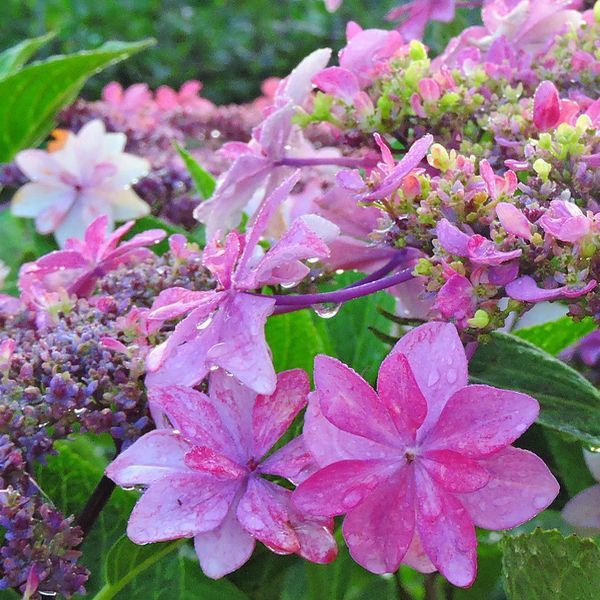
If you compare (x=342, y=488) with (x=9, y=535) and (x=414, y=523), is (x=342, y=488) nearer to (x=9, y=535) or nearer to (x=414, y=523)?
(x=414, y=523)

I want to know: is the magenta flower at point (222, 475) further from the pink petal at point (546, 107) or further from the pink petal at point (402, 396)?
the pink petal at point (546, 107)

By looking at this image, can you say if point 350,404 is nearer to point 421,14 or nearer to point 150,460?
point 150,460

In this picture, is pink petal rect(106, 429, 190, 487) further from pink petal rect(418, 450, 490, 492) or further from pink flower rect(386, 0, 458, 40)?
pink flower rect(386, 0, 458, 40)

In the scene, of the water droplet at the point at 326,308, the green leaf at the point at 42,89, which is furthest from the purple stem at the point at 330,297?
the green leaf at the point at 42,89

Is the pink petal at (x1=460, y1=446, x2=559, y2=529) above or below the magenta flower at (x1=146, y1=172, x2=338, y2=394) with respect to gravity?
below

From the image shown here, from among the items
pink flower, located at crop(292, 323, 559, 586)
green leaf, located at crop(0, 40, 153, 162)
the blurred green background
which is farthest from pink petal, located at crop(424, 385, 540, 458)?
the blurred green background

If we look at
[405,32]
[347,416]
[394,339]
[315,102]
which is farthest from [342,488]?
[405,32]

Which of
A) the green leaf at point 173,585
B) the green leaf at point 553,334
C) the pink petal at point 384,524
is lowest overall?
the green leaf at point 173,585
